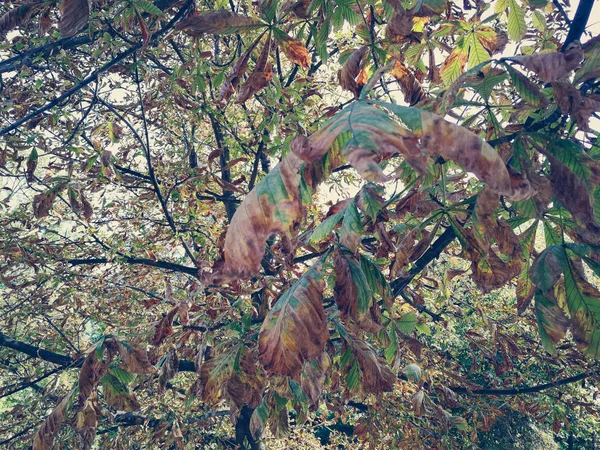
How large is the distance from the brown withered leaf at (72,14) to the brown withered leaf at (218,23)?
0.30 meters

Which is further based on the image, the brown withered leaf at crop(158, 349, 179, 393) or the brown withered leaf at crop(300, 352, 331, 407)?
the brown withered leaf at crop(158, 349, 179, 393)

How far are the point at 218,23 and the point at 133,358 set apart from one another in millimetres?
1252

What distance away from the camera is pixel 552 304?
1.24 m

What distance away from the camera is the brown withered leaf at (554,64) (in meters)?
1.02

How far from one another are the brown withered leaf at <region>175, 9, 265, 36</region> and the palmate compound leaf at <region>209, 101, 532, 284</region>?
852mm

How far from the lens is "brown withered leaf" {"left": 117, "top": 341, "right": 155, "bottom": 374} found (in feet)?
5.80

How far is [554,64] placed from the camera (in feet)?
3.38

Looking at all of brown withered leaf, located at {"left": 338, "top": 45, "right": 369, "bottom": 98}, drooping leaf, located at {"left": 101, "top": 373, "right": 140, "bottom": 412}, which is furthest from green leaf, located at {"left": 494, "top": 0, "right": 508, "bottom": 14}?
drooping leaf, located at {"left": 101, "top": 373, "right": 140, "bottom": 412}

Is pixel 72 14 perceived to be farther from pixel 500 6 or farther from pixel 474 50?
pixel 500 6

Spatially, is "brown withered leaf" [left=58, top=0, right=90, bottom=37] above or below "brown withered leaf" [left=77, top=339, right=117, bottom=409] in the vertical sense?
above

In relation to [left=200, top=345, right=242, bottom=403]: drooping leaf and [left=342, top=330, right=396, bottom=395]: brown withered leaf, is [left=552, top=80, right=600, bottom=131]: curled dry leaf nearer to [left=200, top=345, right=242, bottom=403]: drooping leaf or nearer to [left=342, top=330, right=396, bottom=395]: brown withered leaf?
[left=342, top=330, right=396, bottom=395]: brown withered leaf

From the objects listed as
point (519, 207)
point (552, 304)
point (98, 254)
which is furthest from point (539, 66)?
point (98, 254)

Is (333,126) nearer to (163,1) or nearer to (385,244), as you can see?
(385,244)

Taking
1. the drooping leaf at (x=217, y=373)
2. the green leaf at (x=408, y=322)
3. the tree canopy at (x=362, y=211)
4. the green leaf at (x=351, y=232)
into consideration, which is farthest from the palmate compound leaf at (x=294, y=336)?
the green leaf at (x=408, y=322)
